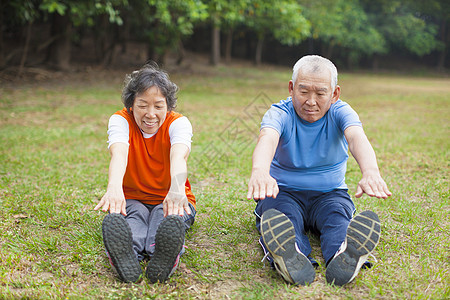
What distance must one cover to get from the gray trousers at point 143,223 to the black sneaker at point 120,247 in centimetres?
14

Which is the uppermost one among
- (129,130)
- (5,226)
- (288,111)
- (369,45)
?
(369,45)

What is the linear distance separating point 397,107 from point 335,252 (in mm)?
9241

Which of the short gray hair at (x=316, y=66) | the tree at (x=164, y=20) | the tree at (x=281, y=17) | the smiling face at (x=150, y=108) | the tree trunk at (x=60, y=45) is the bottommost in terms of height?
the smiling face at (x=150, y=108)

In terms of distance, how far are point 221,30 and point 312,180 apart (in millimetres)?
24219

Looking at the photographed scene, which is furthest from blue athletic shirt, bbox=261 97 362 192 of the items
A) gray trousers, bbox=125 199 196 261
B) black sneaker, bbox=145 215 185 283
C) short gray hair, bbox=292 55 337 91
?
black sneaker, bbox=145 215 185 283

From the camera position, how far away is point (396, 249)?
2.82 m

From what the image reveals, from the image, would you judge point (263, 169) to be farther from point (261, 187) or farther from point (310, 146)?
point (310, 146)

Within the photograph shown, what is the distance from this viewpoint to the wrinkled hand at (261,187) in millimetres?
2366

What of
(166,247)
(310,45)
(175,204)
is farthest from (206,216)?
(310,45)

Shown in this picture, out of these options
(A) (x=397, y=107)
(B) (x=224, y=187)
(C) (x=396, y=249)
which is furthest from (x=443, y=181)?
(A) (x=397, y=107)

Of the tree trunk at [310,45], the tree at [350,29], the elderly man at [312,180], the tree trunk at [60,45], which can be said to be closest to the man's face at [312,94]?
the elderly man at [312,180]

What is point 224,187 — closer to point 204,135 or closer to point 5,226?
point 5,226

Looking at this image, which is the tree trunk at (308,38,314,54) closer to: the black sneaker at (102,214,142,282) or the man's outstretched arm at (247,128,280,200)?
the man's outstretched arm at (247,128,280,200)

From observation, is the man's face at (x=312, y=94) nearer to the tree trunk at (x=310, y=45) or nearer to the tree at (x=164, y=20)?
the tree at (x=164, y=20)
